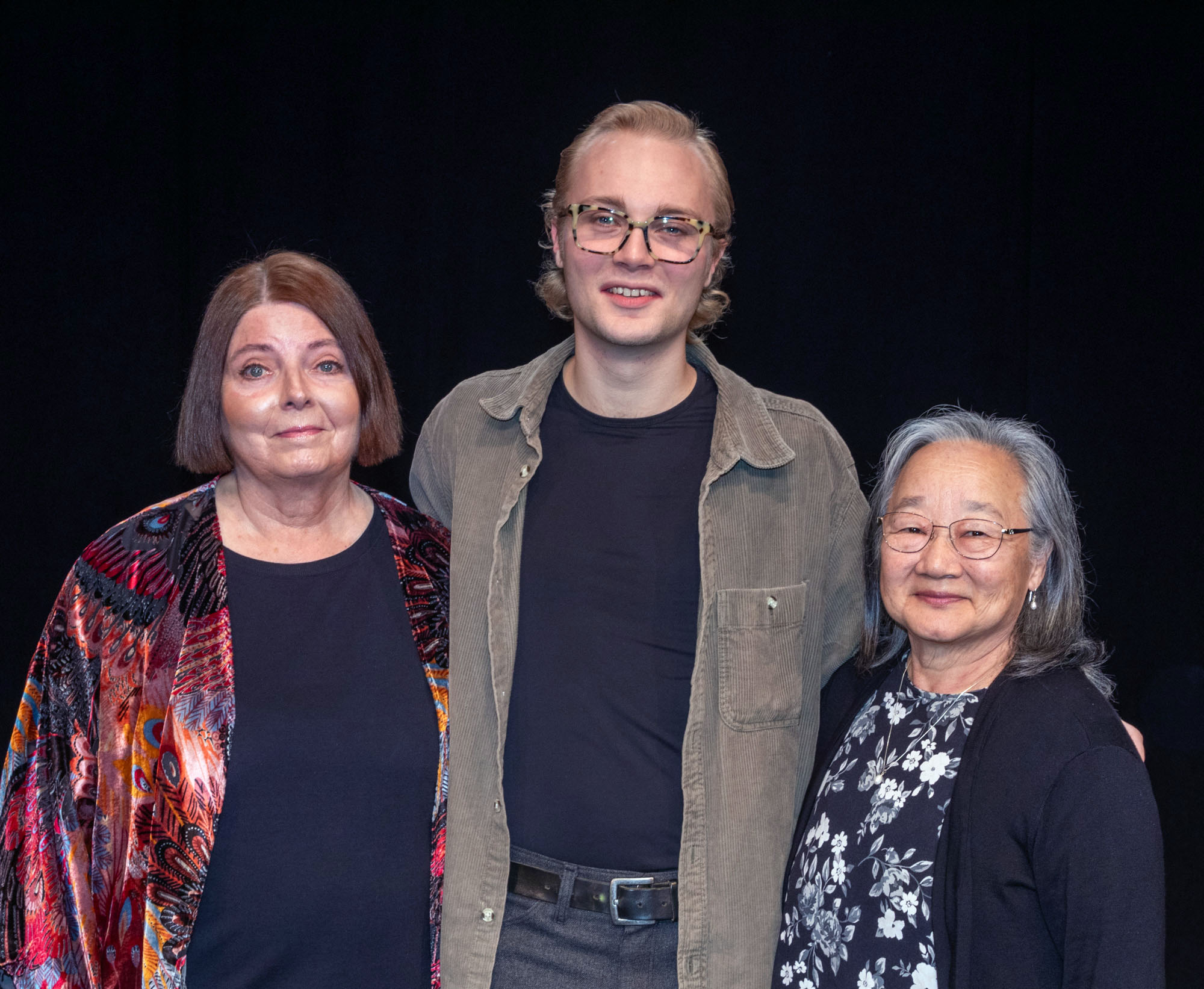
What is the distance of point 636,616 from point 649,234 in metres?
0.69

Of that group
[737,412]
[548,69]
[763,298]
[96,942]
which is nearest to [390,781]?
[96,942]

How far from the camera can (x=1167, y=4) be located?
2.80m

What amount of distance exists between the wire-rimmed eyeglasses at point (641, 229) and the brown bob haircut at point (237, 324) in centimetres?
43

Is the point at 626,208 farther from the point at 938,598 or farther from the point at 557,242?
the point at 938,598

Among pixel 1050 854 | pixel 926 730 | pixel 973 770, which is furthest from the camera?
pixel 926 730

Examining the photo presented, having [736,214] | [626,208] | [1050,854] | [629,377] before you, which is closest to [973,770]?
[1050,854]

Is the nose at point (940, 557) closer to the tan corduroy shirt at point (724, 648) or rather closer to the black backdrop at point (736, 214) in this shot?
the tan corduroy shirt at point (724, 648)

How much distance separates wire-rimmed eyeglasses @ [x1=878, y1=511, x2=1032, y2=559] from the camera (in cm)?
170

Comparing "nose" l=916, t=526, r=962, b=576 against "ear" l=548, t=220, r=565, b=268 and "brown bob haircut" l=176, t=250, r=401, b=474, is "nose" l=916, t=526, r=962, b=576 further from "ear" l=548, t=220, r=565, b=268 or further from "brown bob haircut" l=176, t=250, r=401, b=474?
"brown bob haircut" l=176, t=250, r=401, b=474

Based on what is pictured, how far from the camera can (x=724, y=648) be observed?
1864mm

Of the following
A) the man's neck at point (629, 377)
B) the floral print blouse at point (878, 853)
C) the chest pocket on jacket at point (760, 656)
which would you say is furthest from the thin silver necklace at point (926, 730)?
the man's neck at point (629, 377)

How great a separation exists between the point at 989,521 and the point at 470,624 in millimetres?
891

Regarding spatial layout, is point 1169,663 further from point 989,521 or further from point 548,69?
point 548,69

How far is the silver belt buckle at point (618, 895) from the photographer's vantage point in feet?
5.76
